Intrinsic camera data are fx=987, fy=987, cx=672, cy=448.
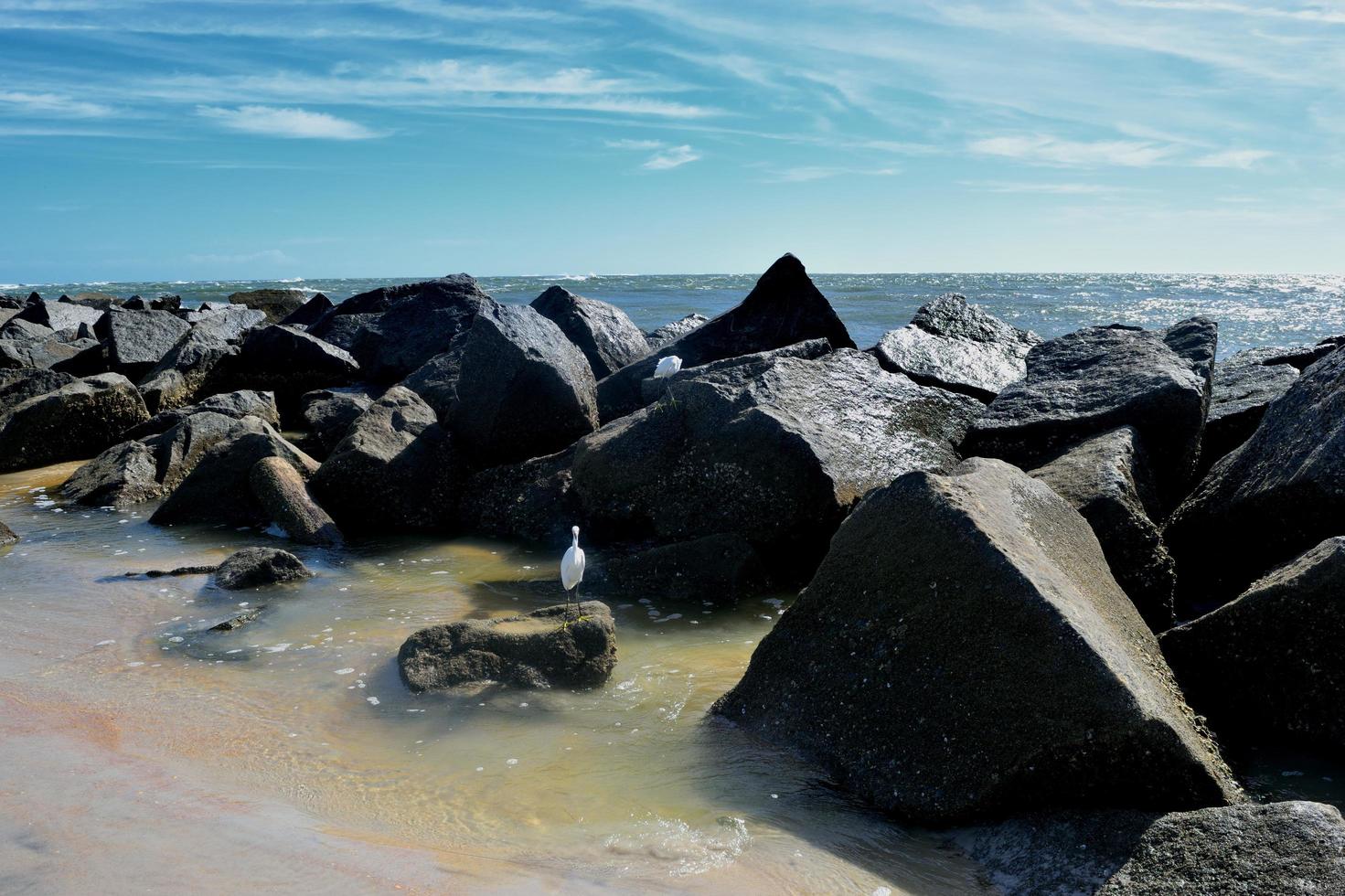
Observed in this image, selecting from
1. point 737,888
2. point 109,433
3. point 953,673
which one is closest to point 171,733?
point 737,888

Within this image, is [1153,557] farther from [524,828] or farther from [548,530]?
[548,530]

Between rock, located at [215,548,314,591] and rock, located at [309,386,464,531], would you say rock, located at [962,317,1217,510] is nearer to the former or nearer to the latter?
rock, located at [309,386,464,531]

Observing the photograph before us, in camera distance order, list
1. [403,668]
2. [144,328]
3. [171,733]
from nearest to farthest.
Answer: [171,733], [403,668], [144,328]

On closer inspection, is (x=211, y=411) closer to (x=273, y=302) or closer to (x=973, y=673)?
(x=973, y=673)

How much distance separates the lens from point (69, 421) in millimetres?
10789

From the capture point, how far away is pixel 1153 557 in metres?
5.45

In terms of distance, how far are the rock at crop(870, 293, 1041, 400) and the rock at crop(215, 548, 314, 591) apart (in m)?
5.47

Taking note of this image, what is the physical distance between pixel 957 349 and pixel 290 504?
6.51 meters

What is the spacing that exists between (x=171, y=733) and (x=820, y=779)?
2915 mm

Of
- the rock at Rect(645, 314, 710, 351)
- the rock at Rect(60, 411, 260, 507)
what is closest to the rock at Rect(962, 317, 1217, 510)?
the rock at Rect(645, 314, 710, 351)

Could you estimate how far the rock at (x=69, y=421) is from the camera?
10555mm

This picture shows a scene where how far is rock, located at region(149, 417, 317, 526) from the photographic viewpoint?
8.34m

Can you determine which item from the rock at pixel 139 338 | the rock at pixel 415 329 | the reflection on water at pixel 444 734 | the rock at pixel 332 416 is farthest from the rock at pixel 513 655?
the rock at pixel 139 338

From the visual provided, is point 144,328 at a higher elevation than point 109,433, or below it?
higher
